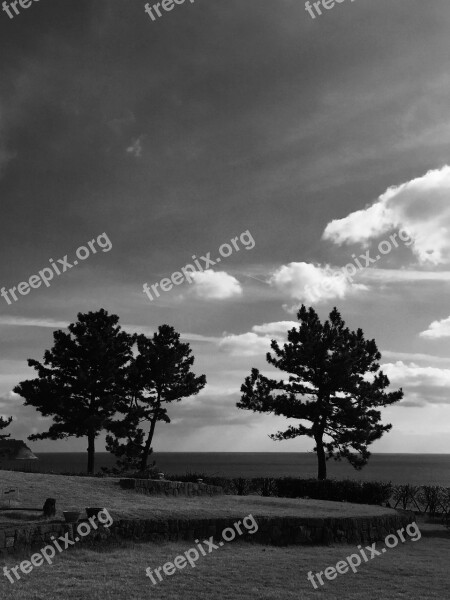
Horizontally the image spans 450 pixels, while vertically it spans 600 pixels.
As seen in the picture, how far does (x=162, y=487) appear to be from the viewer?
2436 centimetres

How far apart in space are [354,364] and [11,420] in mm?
24307

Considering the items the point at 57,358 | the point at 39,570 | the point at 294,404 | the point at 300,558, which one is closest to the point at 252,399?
the point at 294,404

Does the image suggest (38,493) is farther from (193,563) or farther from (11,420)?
(11,420)

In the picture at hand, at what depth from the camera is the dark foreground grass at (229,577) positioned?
11336 mm

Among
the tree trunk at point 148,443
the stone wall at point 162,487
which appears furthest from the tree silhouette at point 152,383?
the stone wall at point 162,487

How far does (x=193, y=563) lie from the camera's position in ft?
47.3

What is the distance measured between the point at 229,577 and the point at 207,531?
15.9ft


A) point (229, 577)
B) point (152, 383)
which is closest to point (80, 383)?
point (152, 383)

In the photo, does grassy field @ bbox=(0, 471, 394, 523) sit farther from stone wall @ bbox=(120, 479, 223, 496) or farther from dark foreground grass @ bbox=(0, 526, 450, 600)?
dark foreground grass @ bbox=(0, 526, 450, 600)

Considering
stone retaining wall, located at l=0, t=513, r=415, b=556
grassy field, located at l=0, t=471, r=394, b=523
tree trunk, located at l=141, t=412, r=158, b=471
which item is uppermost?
tree trunk, located at l=141, t=412, r=158, b=471

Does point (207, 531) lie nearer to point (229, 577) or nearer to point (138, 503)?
point (138, 503)

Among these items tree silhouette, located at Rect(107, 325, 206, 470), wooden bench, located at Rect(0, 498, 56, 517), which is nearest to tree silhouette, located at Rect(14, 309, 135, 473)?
tree silhouette, located at Rect(107, 325, 206, 470)

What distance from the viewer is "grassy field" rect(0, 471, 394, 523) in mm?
18344

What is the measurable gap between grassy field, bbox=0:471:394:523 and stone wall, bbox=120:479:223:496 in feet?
1.69
